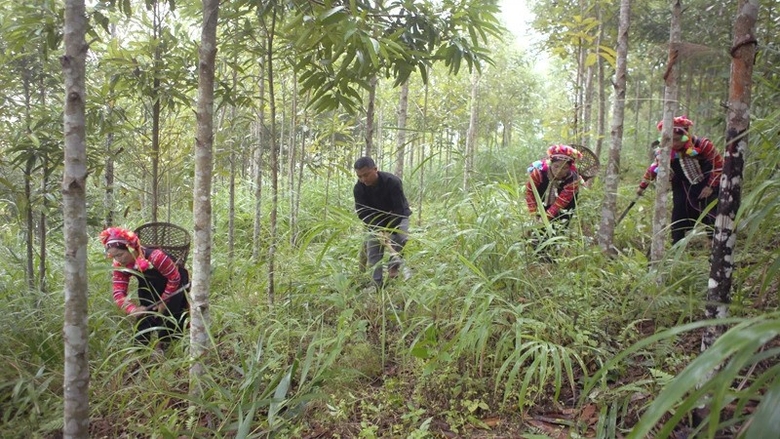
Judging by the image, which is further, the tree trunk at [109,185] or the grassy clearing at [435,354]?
the tree trunk at [109,185]

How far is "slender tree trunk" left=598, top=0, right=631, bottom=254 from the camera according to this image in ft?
10.1

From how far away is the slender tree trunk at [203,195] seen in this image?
225 centimetres

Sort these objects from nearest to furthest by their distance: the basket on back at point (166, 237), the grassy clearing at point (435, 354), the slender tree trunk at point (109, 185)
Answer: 1. the grassy clearing at point (435, 354)
2. the basket on back at point (166, 237)
3. the slender tree trunk at point (109, 185)

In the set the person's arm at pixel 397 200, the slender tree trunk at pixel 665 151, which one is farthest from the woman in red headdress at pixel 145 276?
the slender tree trunk at pixel 665 151

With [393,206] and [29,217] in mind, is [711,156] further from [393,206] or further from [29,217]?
[29,217]

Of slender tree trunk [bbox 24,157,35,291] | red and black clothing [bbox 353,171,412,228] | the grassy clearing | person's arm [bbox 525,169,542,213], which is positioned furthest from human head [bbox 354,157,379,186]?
slender tree trunk [bbox 24,157,35,291]

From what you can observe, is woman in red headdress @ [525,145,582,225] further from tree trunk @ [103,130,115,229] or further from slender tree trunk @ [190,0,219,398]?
tree trunk @ [103,130,115,229]

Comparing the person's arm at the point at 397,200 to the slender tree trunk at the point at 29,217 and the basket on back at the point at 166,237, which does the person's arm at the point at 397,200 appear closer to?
the basket on back at the point at 166,237

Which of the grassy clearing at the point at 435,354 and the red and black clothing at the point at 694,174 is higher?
the red and black clothing at the point at 694,174

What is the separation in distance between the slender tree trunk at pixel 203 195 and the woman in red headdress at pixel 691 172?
10.3 ft

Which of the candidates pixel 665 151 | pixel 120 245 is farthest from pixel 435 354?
pixel 120 245

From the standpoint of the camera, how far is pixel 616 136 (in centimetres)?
326

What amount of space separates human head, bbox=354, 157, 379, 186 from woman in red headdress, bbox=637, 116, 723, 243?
2.16 m

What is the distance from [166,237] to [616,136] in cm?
378
